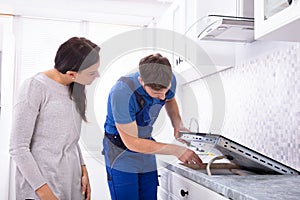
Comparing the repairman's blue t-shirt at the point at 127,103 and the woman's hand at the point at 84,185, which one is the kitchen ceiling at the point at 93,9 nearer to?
the repairman's blue t-shirt at the point at 127,103

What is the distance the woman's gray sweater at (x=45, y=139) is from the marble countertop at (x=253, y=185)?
1.72 feet

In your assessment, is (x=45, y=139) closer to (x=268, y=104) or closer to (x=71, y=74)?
(x=71, y=74)

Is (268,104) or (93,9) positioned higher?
(93,9)

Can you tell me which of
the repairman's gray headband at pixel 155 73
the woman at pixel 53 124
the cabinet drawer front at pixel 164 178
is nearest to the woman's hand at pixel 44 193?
the woman at pixel 53 124

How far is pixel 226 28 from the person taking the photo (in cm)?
167

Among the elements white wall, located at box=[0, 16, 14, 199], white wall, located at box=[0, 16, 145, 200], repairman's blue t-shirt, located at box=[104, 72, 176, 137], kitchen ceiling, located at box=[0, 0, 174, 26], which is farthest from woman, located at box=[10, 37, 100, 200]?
kitchen ceiling, located at box=[0, 0, 174, 26]

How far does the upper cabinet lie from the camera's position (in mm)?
1142

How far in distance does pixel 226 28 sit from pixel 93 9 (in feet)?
5.66

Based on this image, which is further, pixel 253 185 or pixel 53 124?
pixel 53 124

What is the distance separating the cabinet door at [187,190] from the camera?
129 cm

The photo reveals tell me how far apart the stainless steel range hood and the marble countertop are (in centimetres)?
68

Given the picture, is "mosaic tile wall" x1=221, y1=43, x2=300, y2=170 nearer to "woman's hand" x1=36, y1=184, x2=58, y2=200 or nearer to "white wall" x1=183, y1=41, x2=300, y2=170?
"white wall" x1=183, y1=41, x2=300, y2=170

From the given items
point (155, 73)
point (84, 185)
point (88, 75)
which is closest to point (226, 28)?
point (155, 73)

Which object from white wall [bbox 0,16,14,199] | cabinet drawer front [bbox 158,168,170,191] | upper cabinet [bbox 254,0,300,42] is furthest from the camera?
white wall [bbox 0,16,14,199]
